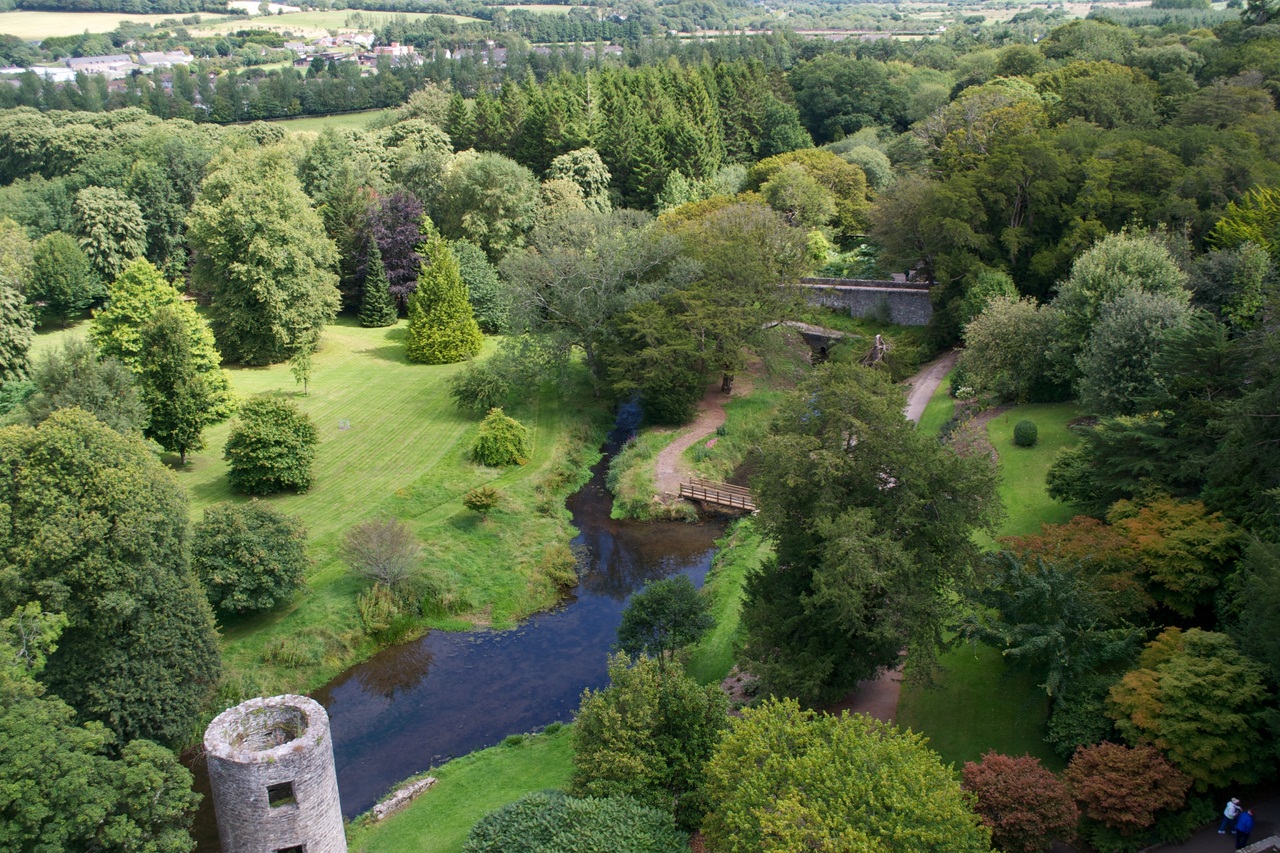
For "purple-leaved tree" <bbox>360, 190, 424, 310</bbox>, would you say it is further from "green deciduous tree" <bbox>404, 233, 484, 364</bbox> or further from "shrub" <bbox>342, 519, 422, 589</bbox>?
"shrub" <bbox>342, 519, 422, 589</bbox>

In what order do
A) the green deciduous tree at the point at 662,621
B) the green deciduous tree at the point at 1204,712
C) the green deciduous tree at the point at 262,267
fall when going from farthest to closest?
the green deciduous tree at the point at 262,267 < the green deciduous tree at the point at 662,621 < the green deciduous tree at the point at 1204,712

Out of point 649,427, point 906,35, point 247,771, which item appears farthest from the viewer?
point 906,35

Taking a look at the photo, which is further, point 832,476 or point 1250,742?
point 832,476

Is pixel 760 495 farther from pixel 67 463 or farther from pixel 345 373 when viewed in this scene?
pixel 345 373

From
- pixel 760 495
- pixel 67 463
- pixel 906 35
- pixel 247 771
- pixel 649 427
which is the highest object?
pixel 906 35

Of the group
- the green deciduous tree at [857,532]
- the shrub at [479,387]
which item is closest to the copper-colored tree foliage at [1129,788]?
the green deciduous tree at [857,532]

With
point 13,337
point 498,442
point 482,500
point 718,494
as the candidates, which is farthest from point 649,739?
point 13,337

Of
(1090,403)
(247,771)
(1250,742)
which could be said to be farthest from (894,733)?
(1090,403)

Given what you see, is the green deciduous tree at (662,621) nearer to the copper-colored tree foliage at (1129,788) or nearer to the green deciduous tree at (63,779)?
the copper-colored tree foliage at (1129,788)

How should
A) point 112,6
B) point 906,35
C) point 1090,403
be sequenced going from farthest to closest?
point 906,35 < point 112,6 < point 1090,403
